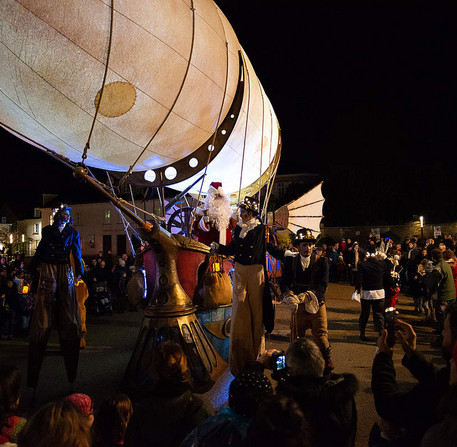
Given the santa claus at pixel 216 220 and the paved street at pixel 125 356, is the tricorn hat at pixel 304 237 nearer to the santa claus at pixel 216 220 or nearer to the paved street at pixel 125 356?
the santa claus at pixel 216 220

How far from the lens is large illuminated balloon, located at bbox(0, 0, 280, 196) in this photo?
3523 mm

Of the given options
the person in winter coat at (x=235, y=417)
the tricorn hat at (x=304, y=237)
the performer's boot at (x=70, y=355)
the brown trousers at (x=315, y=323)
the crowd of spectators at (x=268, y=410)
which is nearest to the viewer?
the crowd of spectators at (x=268, y=410)

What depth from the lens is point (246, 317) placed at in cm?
435

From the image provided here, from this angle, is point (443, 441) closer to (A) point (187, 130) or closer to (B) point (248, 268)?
(B) point (248, 268)

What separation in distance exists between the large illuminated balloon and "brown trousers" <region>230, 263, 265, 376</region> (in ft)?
6.40

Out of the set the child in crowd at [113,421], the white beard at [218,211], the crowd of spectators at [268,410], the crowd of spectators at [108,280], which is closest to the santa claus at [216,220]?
the white beard at [218,211]

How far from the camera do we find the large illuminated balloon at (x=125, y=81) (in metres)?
3.52

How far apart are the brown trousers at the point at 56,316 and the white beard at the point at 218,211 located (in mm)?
2640

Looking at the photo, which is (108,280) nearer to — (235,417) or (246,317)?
(246,317)

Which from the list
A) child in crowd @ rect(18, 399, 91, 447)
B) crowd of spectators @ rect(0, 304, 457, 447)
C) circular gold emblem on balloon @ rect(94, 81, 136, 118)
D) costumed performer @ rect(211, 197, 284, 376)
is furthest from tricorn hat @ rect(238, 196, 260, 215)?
child in crowd @ rect(18, 399, 91, 447)

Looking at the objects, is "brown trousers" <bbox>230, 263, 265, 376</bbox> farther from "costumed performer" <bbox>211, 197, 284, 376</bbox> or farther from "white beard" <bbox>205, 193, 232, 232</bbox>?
"white beard" <bbox>205, 193, 232, 232</bbox>

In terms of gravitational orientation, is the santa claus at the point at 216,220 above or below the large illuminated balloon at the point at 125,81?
below

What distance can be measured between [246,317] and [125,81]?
2.98 meters

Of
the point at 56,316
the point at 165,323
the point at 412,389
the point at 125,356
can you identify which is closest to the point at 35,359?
the point at 56,316
